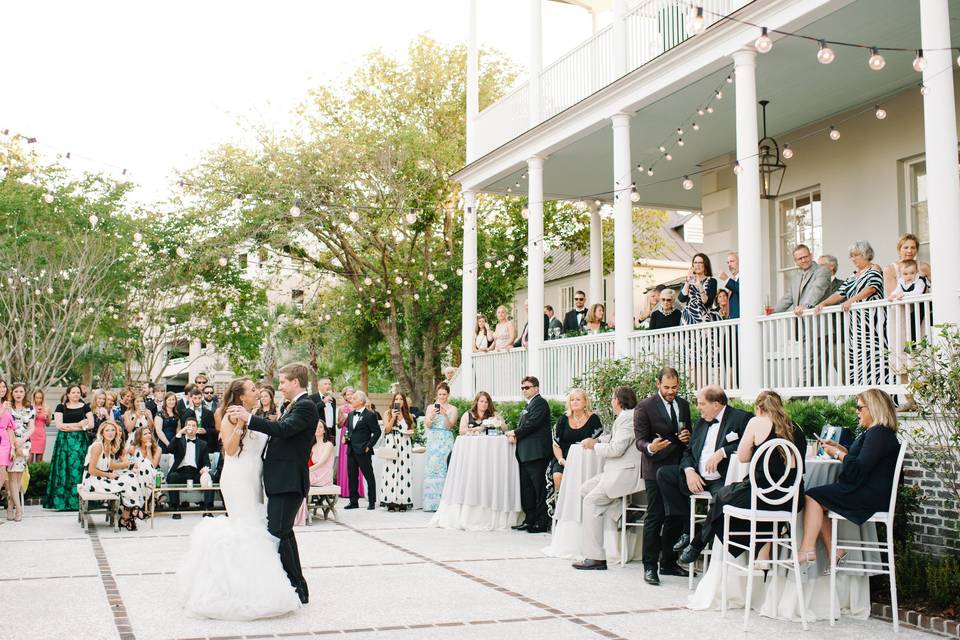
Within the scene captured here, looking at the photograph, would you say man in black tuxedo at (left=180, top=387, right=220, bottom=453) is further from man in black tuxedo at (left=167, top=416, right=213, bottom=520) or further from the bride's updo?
the bride's updo

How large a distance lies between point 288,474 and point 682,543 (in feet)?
12.2

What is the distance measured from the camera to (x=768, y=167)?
14383 millimetres

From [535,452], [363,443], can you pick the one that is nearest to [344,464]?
[363,443]

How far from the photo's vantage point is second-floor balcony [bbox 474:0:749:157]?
42.5ft

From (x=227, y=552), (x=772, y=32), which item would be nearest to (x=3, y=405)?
(x=227, y=552)

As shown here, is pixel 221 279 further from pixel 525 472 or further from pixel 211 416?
pixel 525 472

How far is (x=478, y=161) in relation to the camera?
58.2 ft

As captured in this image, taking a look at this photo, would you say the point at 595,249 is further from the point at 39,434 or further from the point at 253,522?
the point at 253,522

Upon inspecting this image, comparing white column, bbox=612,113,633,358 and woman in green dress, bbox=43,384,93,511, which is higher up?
white column, bbox=612,113,633,358

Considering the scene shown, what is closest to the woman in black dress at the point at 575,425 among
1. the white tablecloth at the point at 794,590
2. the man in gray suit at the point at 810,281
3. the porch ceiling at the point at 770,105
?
the man in gray suit at the point at 810,281

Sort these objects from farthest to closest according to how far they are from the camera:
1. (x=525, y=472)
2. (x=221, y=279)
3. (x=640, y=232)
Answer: (x=640, y=232) → (x=221, y=279) → (x=525, y=472)

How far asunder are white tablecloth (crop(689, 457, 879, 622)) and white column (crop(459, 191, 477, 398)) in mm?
10733

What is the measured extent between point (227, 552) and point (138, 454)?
6.65 metres

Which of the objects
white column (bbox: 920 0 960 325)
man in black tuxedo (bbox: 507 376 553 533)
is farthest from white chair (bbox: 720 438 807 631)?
man in black tuxedo (bbox: 507 376 553 533)
